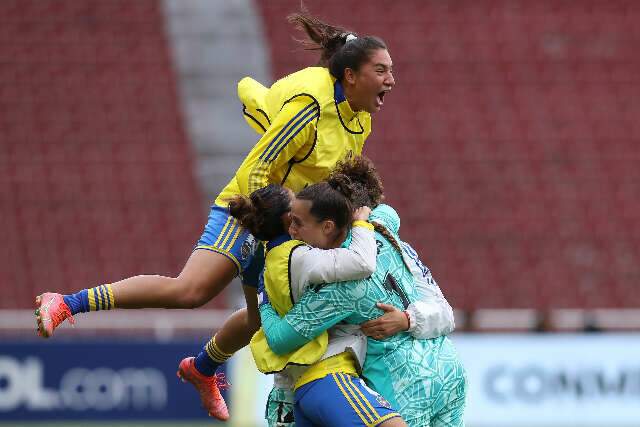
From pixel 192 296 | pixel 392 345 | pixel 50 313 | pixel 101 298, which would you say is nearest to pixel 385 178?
pixel 192 296

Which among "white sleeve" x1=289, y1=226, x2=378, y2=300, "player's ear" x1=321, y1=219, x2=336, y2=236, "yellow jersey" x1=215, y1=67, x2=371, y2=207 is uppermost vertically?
"yellow jersey" x1=215, y1=67, x2=371, y2=207

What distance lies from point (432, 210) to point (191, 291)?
294 inches

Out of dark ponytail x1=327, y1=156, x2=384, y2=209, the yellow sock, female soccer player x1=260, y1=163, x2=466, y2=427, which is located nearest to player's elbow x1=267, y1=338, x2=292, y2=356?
female soccer player x1=260, y1=163, x2=466, y2=427

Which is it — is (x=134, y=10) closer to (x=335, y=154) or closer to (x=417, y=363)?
(x=335, y=154)

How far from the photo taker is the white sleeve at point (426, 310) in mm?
4582

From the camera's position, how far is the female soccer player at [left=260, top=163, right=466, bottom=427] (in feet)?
14.5

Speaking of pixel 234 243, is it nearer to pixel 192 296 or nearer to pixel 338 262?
pixel 192 296

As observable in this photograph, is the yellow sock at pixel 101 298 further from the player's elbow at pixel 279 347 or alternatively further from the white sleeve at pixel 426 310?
the white sleeve at pixel 426 310

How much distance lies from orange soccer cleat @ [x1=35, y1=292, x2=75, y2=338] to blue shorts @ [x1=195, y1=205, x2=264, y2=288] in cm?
65

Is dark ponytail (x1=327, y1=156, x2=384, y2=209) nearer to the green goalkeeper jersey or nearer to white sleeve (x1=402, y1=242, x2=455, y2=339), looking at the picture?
the green goalkeeper jersey

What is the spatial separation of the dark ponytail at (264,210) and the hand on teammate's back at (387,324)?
472 mm

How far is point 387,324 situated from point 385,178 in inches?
328

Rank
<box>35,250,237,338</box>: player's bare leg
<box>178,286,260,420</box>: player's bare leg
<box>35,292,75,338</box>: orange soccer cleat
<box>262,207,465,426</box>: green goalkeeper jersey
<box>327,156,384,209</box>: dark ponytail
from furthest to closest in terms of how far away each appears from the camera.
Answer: <box>178,286,260,420</box>: player's bare leg < <box>35,250,237,338</box>: player's bare leg < <box>35,292,75,338</box>: orange soccer cleat < <box>327,156,384,209</box>: dark ponytail < <box>262,207,465,426</box>: green goalkeeper jersey

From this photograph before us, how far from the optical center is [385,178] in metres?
12.8
